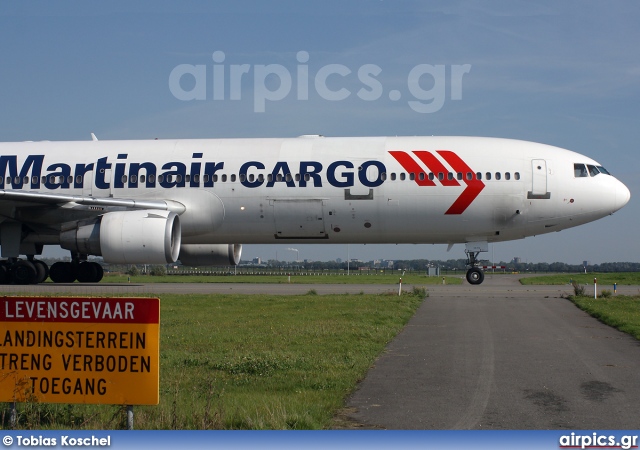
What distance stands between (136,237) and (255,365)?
13147 mm

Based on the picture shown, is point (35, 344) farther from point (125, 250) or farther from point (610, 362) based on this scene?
point (125, 250)

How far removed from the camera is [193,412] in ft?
23.6

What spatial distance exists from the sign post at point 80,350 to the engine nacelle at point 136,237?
15.7 meters

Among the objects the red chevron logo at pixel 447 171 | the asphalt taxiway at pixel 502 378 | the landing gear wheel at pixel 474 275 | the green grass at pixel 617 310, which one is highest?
the red chevron logo at pixel 447 171

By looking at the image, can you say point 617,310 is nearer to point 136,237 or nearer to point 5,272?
point 136,237

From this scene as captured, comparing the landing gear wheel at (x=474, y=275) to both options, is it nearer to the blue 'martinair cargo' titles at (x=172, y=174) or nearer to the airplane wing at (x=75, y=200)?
the blue 'martinair cargo' titles at (x=172, y=174)

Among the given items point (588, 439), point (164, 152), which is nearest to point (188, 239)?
point (164, 152)

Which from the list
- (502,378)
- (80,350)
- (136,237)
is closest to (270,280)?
(136,237)

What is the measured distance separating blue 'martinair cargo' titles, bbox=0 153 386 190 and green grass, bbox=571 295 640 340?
7.35m

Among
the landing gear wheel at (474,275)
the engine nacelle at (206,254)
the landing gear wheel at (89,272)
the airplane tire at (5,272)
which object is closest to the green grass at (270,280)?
the landing gear wheel at (89,272)

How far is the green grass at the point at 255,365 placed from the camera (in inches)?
278

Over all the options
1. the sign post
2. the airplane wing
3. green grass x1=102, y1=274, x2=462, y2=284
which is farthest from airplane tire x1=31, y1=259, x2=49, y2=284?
the sign post

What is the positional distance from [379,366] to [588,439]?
14.6ft

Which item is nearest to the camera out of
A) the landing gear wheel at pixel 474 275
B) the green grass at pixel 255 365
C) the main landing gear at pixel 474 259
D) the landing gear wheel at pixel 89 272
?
the green grass at pixel 255 365
